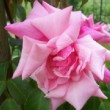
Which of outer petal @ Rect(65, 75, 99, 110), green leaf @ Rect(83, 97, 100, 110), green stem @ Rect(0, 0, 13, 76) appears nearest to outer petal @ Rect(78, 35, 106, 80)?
outer petal @ Rect(65, 75, 99, 110)

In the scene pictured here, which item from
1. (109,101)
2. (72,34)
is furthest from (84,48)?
(109,101)

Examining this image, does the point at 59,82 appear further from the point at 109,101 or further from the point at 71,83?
the point at 109,101

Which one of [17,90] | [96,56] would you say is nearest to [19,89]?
[17,90]

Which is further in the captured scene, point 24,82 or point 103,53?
point 24,82

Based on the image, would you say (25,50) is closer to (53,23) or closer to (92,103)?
(53,23)

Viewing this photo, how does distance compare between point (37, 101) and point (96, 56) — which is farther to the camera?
point (37, 101)

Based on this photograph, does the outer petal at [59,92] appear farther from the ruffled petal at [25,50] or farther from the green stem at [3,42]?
the green stem at [3,42]
